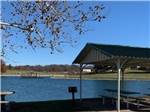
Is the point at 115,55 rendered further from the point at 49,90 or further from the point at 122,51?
the point at 49,90

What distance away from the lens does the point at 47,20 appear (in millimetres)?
10273

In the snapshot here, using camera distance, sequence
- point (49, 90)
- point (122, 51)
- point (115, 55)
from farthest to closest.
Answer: point (49, 90), point (122, 51), point (115, 55)

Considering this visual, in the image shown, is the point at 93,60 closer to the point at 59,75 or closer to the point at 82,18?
the point at 82,18

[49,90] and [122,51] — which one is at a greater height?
[122,51]

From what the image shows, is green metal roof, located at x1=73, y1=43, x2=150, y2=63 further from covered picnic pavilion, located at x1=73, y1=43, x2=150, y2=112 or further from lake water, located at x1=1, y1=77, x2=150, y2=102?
lake water, located at x1=1, y1=77, x2=150, y2=102

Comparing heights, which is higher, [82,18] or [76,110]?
[82,18]

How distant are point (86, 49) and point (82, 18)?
31.8 ft

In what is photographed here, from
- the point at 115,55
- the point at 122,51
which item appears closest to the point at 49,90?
the point at 122,51

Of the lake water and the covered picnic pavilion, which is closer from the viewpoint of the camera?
the covered picnic pavilion

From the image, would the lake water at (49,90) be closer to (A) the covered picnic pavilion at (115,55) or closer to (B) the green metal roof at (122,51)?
(A) the covered picnic pavilion at (115,55)

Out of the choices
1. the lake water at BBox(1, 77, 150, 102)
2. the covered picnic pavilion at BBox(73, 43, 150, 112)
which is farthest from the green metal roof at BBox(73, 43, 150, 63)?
the lake water at BBox(1, 77, 150, 102)

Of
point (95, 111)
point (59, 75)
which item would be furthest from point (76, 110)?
point (59, 75)

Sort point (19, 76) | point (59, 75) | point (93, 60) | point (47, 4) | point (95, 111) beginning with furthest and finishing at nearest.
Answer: point (59, 75) < point (19, 76) < point (93, 60) < point (95, 111) < point (47, 4)

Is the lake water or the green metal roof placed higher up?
the green metal roof
